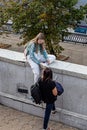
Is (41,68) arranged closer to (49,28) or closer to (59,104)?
(59,104)

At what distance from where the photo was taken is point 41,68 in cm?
775

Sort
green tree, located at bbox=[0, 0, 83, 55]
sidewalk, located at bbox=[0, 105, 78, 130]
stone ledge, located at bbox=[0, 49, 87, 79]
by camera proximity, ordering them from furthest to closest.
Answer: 1. green tree, located at bbox=[0, 0, 83, 55]
2. sidewalk, located at bbox=[0, 105, 78, 130]
3. stone ledge, located at bbox=[0, 49, 87, 79]

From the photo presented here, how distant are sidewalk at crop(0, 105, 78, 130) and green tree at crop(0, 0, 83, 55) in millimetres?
6385

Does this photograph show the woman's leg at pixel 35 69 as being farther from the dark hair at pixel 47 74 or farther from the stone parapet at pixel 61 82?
the dark hair at pixel 47 74

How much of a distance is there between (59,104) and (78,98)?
1.90ft

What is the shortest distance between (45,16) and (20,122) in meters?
7.11

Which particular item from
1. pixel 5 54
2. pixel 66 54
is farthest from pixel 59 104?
pixel 66 54

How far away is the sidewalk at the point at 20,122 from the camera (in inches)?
310

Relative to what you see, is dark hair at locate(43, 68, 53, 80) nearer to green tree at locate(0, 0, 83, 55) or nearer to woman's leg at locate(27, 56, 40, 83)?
woman's leg at locate(27, 56, 40, 83)

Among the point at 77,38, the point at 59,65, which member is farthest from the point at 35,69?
the point at 77,38

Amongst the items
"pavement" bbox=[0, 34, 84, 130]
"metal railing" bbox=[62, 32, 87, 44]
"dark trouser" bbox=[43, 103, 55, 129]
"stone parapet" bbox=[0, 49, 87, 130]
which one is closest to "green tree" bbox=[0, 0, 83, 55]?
"metal railing" bbox=[62, 32, 87, 44]

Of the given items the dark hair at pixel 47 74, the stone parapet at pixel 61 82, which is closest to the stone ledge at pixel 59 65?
the stone parapet at pixel 61 82

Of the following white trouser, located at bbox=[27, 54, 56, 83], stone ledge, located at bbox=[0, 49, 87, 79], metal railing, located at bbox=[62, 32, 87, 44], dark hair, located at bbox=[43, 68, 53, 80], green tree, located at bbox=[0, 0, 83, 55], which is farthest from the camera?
metal railing, located at bbox=[62, 32, 87, 44]

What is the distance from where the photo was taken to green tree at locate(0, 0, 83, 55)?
47.3ft
